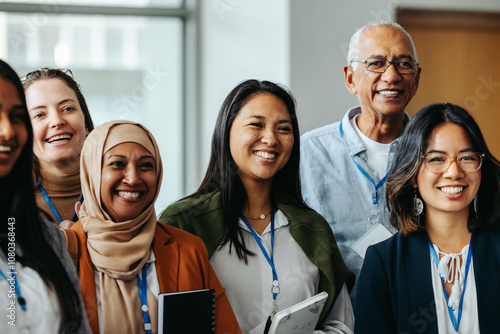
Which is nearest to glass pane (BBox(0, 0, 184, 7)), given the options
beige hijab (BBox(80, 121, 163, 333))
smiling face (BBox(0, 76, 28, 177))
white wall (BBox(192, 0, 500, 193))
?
white wall (BBox(192, 0, 500, 193))

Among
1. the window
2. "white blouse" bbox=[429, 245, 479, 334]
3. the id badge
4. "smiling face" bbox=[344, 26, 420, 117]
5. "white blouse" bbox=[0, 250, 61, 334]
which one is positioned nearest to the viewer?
"white blouse" bbox=[0, 250, 61, 334]

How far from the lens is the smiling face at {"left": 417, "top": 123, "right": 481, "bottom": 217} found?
2.00 meters

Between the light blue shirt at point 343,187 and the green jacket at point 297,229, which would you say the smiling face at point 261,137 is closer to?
the green jacket at point 297,229

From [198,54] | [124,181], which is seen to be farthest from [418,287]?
[198,54]

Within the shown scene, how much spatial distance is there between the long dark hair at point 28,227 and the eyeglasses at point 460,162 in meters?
1.22

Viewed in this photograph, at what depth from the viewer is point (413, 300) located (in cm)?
199

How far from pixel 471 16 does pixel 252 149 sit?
314cm

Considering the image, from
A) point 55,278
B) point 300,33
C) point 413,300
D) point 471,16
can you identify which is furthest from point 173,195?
point 55,278

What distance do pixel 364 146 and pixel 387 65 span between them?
0.36m

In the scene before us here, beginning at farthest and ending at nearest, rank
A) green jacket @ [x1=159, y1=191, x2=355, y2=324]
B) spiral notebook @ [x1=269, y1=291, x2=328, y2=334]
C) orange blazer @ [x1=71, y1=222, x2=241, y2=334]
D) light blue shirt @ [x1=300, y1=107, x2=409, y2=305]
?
light blue shirt @ [x1=300, y1=107, x2=409, y2=305] → green jacket @ [x1=159, y1=191, x2=355, y2=324] → spiral notebook @ [x1=269, y1=291, x2=328, y2=334] → orange blazer @ [x1=71, y1=222, x2=241, y2=334]

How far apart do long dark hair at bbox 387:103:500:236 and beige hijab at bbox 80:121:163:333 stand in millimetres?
908

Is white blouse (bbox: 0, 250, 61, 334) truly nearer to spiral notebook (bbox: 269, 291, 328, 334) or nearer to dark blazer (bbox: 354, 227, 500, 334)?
spiral notebook (bbox: 269, 291, 328, 334)

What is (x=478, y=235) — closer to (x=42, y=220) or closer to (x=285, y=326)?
(x=285, y=326)

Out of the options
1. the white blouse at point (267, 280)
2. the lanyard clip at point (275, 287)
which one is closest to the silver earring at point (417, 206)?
the white blouse at point (267, 280)
